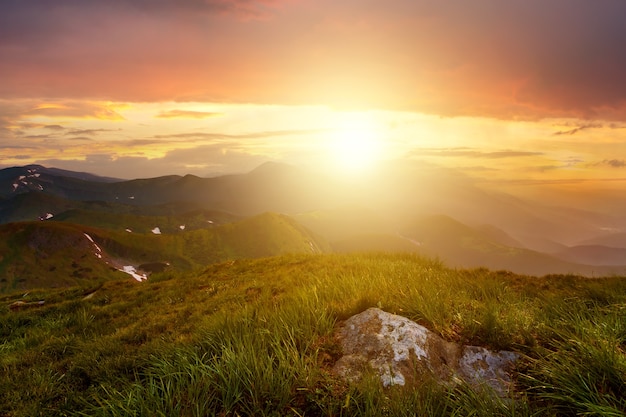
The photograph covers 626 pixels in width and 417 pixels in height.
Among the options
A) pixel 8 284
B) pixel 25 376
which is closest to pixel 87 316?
pixel 25 376

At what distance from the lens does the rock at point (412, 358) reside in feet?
18.5

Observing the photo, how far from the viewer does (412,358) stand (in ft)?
19.6

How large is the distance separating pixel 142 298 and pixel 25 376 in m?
8.14

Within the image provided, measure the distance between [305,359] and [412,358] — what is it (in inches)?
75.8

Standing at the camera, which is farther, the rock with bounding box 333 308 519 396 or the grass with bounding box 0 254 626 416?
the rock with bounding box 333 308 519 396

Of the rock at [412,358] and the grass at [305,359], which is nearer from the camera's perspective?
the grass at [305,359]

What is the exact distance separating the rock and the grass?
0.28 meters

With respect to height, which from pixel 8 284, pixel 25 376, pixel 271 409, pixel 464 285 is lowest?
pixel 8 284

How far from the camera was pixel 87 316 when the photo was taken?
1363 centimetres

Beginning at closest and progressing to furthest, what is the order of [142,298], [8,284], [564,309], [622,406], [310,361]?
[622,406] < [310,361] < [564,309] < [142,298] < [8,284]

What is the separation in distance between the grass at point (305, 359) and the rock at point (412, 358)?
0.28 metres

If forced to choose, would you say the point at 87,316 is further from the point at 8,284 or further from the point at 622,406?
the point at 8,284

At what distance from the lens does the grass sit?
473cm

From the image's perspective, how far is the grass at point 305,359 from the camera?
4.73 metres
